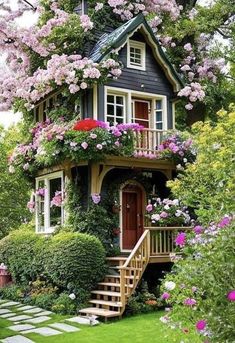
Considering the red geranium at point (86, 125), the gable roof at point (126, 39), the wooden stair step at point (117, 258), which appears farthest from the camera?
the gable roof at point (126, 39)

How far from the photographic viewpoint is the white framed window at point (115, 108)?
586 inches

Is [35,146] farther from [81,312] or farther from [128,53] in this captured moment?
[81,312]

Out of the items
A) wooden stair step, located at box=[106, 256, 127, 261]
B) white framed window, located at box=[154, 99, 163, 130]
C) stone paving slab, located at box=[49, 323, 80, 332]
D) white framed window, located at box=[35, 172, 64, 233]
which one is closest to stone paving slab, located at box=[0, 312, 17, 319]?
stone paving slab, located at box=[49, 323, 80, 332]

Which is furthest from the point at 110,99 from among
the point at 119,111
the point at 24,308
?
the point at 24,308

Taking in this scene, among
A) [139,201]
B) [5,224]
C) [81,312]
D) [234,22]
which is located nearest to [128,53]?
[139,201]

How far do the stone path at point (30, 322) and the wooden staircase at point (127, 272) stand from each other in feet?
2.40

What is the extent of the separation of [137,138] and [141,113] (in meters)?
1.99

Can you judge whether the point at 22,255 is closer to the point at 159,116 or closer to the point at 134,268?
the point at 134,268

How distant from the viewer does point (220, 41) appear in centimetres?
1916

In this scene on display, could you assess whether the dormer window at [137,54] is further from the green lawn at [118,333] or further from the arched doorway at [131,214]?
Result: the green lawn at [118,333]

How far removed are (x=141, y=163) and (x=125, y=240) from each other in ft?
7.89

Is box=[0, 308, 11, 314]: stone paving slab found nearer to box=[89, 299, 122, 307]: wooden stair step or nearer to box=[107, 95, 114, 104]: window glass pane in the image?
box=[89, 299, 122, 307]: wooden stair step


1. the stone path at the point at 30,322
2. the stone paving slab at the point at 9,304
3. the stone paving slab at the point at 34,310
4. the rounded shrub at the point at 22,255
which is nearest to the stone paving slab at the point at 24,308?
the stone path at the point at 30,322

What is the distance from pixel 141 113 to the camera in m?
16.0
